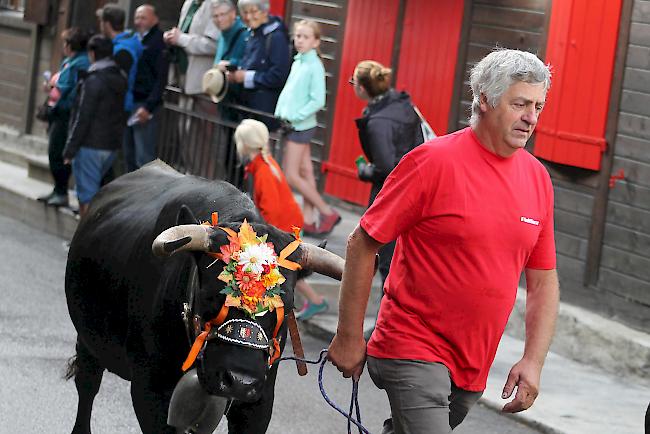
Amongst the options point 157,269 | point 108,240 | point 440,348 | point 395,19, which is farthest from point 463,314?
point 395,19

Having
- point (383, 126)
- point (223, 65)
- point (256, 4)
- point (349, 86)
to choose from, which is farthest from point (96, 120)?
point (383, 126)

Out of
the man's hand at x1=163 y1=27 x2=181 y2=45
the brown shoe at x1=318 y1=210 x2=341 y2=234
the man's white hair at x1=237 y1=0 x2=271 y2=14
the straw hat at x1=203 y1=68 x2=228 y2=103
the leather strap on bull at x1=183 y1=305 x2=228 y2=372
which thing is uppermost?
Answer: the man's white hair at x1=237 y1=0 x2=271 y2=14

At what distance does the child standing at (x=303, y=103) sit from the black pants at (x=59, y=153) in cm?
324

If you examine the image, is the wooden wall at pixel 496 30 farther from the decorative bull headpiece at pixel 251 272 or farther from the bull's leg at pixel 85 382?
the decorative bull headpiece at pixel 251 272

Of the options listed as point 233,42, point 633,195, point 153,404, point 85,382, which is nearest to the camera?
point 153,404

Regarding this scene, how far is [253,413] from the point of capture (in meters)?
6.12

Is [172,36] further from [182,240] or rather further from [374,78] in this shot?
[182,240]

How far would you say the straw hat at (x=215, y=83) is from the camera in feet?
44.1

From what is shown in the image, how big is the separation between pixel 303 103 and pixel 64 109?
3.65m

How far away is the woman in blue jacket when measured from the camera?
15.4 m

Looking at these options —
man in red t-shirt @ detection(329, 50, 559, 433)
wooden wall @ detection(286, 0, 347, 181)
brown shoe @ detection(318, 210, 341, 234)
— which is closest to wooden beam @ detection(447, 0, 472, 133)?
brown shoe @ detection(318, 210, 341, 234)

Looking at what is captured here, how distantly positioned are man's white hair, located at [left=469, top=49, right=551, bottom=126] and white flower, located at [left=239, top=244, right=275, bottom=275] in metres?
1.11

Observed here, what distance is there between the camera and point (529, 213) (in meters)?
5.19

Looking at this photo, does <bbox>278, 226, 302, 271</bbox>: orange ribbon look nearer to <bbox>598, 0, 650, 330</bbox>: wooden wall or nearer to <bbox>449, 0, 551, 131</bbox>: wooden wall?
<bbox>598, 0, 650, 330</bbox>: wooden wall
